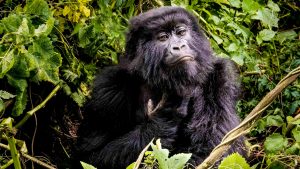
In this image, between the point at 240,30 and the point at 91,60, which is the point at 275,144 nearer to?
the point at 240,30

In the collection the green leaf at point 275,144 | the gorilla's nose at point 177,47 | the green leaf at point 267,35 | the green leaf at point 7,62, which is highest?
the green leaf at point 7,62

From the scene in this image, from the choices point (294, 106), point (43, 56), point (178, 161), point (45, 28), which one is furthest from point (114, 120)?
point (178, 161)

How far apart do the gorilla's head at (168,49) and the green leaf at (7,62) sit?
3.26 feet

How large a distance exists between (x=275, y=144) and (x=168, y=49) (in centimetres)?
129

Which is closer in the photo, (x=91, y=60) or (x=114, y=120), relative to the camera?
(x=114, y=120)

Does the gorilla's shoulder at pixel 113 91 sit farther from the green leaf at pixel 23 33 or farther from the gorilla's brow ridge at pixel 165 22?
the green leaf at pixel 23 33

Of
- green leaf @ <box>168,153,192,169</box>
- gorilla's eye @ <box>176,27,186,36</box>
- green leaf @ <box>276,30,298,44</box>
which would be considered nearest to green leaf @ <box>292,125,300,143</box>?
green leaf @ <box>168,153,192,169</box>

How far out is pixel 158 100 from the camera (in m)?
3.98

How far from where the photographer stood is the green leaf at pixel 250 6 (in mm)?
4676

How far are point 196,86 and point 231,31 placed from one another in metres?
1.07

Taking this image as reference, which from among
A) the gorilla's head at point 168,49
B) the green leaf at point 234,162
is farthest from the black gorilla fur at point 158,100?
the green leaf at point 234,162

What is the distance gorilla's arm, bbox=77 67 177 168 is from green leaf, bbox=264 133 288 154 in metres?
1.05

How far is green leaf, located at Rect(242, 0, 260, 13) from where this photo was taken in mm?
4676

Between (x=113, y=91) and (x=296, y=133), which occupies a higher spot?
(x=296, y=133)
